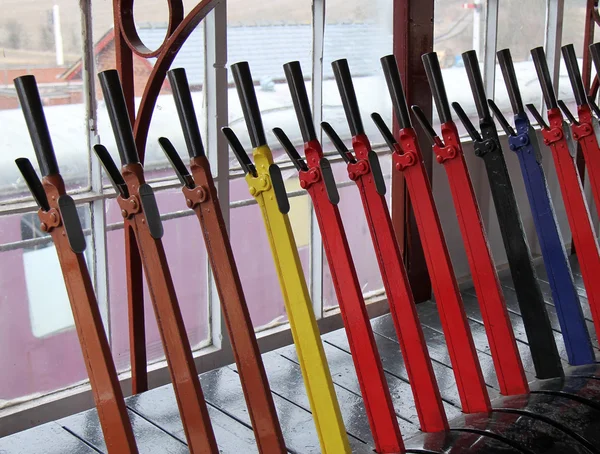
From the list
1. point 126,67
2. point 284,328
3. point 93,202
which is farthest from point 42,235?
point 284,328

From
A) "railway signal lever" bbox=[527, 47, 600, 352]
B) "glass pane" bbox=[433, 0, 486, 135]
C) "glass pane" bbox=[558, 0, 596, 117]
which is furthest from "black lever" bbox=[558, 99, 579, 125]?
"glass pane" bbox=[558, 0, 596, 117]

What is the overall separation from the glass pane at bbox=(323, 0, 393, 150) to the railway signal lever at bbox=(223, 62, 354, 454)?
2580 mm

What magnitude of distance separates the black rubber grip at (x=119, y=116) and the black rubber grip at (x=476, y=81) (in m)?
1.09

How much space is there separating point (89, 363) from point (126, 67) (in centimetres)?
140

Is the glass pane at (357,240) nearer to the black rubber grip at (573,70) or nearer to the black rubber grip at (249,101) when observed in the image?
the black rubber grip at (573,70)

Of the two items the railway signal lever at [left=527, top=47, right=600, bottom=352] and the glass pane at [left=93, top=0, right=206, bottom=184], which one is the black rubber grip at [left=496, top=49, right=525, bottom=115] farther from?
the glass pane at [left=93, top=0, right=206, bottom=184]


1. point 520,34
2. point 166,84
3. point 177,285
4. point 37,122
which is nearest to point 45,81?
point 166,84

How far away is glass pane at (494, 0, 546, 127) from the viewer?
5.53m

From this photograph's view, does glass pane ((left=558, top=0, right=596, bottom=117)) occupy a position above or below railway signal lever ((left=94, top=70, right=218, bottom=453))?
above

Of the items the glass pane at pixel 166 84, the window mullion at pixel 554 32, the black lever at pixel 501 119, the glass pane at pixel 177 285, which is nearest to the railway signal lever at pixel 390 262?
the black lever at pixel 501 119

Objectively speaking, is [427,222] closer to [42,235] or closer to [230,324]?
[230,324]

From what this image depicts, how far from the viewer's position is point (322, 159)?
6.44 ft

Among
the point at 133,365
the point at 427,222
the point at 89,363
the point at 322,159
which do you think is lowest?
the point at 133,365

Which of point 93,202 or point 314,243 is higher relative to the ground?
point 93,202
